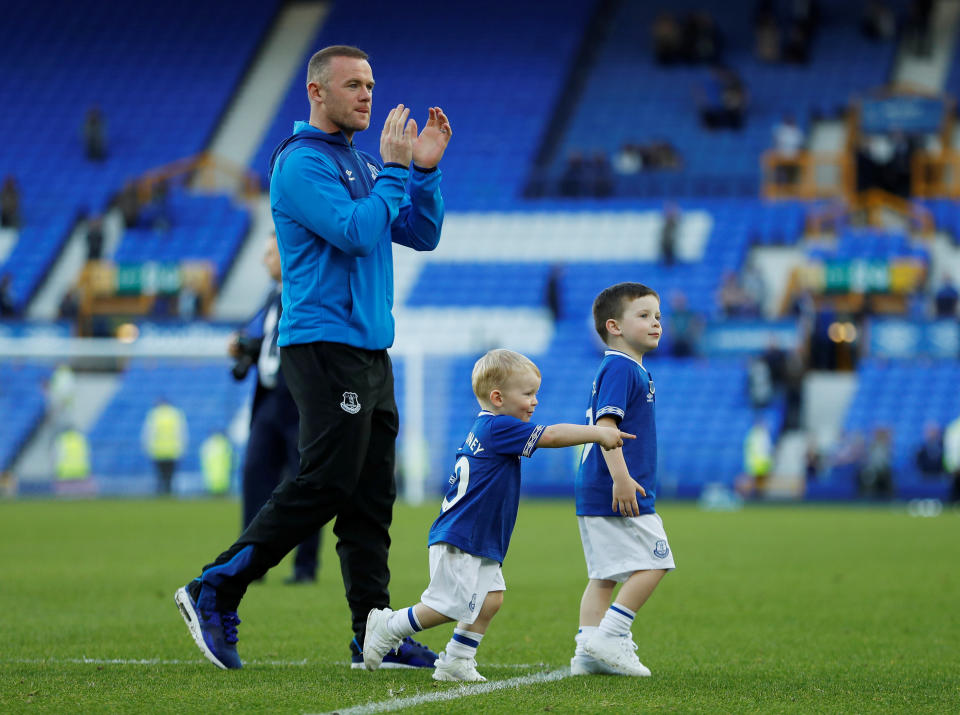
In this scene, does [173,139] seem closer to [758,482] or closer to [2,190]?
[2,190]

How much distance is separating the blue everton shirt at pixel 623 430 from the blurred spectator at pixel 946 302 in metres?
20.9

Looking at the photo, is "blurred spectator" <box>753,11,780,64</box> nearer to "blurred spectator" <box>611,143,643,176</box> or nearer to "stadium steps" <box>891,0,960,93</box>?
"stadium steps" <box>891,0,960,93</box>

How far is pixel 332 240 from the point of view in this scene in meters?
5.04

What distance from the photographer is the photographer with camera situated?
28.5 feet

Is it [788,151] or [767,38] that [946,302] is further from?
[767,38]

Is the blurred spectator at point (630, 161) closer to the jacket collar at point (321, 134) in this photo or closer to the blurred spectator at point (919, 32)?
the blurred spectator at point (919, 32)

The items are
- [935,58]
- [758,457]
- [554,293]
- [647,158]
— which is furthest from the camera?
[935,58]

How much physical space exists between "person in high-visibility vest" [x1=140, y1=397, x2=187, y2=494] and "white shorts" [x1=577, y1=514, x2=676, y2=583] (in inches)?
770

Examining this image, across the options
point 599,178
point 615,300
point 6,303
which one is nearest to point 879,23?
point 599,178

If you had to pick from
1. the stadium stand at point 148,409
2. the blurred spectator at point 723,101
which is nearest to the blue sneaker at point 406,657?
the stadium stand at point 148,409

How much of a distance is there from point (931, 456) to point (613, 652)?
1897 centimetres

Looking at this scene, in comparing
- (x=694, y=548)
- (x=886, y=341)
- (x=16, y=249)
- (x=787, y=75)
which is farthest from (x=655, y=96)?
(x=694, y=548)

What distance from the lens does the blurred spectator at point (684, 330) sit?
2611cm

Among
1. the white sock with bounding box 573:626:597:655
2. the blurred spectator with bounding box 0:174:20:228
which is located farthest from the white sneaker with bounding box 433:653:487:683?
the blurred spectator with bounding box 0:174:20:228
